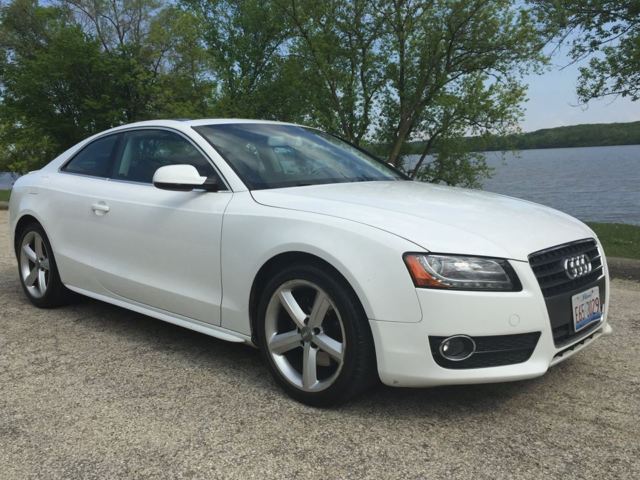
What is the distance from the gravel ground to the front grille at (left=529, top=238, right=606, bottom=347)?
0.41 metres

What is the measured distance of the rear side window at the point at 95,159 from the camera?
4406 millimetres

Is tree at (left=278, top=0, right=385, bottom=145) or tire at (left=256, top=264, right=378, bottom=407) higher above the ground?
tree at (left=278, top=0, right=385, bottom=145)

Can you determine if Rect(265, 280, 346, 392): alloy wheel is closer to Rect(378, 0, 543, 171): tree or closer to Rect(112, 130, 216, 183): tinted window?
Rect(112, 130, 216, 183): tinted window

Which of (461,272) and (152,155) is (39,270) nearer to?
(152,155)

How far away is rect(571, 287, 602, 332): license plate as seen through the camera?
287 centimetres

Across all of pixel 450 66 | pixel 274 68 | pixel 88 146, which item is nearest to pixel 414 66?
pixel 450 66

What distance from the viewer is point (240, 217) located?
10.6ft

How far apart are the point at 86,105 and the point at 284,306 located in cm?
3082

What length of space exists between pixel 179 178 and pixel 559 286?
201 cm

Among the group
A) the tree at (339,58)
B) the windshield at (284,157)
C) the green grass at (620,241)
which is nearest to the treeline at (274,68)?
the tree at (339,58)

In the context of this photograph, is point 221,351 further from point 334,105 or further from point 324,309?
point 334,105

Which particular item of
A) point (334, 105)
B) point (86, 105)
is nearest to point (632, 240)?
point (334, 105)

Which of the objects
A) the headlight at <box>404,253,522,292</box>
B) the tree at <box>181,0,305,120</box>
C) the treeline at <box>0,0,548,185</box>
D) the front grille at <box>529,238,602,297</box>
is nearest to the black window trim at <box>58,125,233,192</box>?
the headlight at <box>404,253,522,292</box>

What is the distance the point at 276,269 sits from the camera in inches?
122
